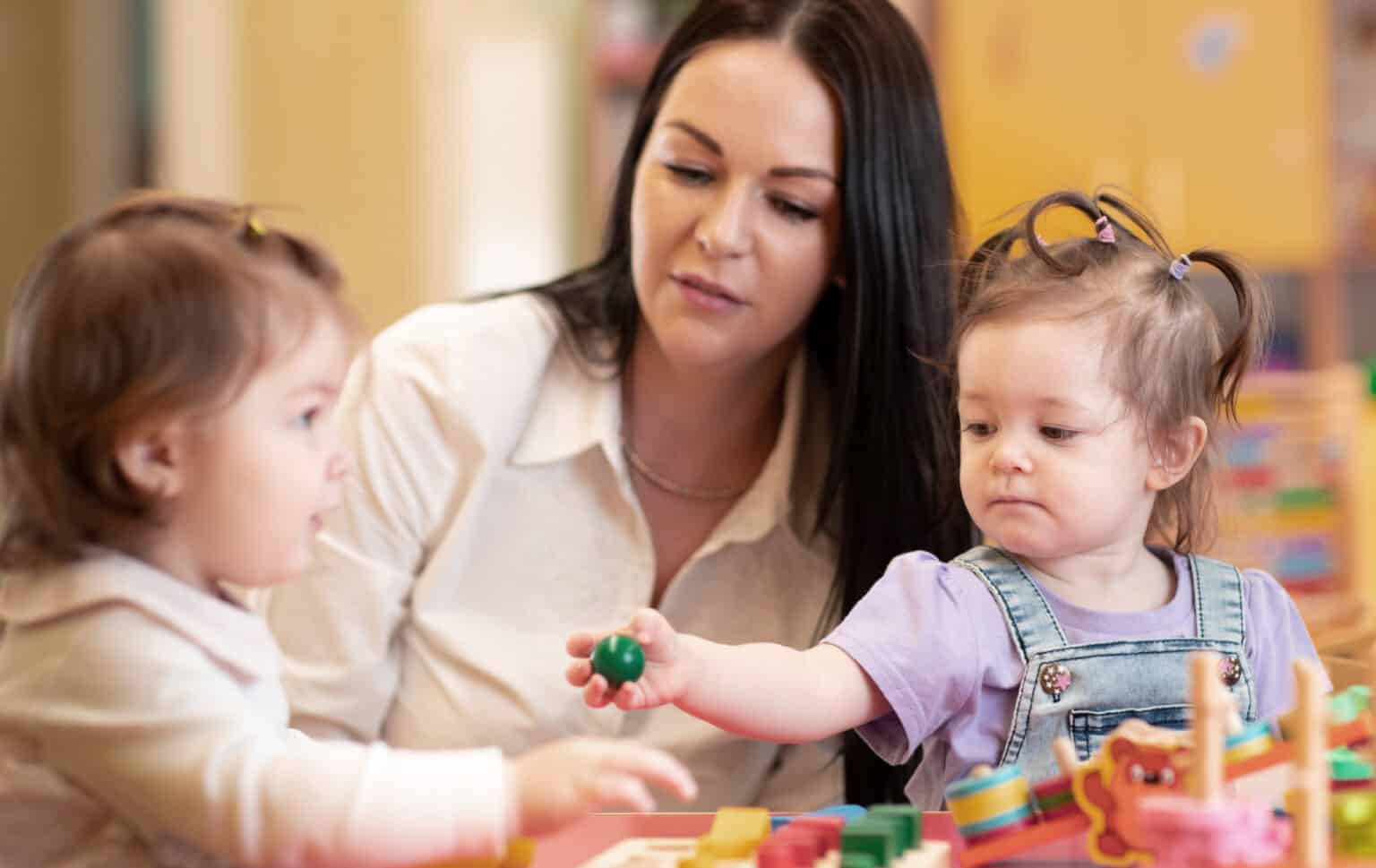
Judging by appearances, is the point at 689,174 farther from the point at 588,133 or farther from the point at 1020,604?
the point at 588,133

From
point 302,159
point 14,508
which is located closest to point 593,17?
point 302,159

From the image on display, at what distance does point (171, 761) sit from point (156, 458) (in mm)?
138

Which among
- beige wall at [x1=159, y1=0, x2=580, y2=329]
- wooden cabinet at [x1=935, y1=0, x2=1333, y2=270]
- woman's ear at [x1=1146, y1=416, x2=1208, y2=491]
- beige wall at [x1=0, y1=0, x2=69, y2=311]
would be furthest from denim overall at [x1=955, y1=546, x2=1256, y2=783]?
beige wall at [x1=0, y1=0, x2=69, y2=311]

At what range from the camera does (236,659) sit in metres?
0.73

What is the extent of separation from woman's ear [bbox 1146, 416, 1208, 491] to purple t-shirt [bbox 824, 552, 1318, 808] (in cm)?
7

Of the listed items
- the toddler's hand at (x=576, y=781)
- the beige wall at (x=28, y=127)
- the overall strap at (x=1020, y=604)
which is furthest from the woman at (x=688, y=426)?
the beige wall at (x=28, y=127)

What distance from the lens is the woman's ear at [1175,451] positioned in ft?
3.20

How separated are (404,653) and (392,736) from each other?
72 mm

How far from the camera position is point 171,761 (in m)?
0.69

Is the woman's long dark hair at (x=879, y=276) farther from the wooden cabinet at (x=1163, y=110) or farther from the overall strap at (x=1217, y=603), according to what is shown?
the wooden cabinet at (x=1163, y=110)

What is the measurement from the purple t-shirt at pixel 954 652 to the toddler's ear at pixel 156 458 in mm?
396

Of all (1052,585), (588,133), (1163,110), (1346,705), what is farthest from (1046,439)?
(588,133)

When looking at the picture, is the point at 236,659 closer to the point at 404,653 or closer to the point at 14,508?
the point at 14,508

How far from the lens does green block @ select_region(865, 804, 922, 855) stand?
77cm
